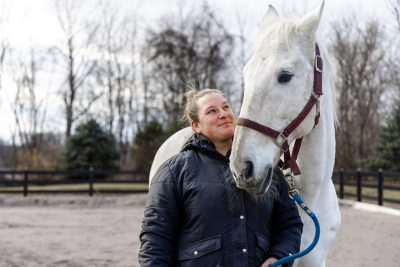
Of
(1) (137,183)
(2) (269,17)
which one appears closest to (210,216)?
(2) (269,17)

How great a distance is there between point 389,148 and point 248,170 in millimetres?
21714

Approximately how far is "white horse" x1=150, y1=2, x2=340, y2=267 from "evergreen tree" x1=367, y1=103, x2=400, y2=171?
20627 millimetres

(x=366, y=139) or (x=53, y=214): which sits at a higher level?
(x=366, y=139)

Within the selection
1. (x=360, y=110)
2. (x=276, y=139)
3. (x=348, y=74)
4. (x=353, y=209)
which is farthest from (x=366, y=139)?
(x=276, y=139)

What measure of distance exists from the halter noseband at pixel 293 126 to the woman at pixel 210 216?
15cm

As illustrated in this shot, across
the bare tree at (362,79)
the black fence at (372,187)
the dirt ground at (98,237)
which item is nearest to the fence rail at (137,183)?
the black fence at (372,187)

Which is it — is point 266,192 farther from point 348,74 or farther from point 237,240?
point 348,74

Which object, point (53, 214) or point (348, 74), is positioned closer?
point (53, 214)

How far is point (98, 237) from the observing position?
8906 mm

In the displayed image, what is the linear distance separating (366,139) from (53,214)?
21906mm

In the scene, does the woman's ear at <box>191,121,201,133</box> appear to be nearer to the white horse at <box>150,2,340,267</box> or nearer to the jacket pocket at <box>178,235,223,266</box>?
the white horse at <box>150,2,340,267</box>

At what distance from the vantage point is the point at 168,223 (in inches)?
79.0

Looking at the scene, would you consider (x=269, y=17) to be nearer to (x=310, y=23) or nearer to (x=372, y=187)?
(x=310, y=23)

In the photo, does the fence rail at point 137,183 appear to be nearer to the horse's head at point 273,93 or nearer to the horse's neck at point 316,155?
the horse's neck at point 316,155
